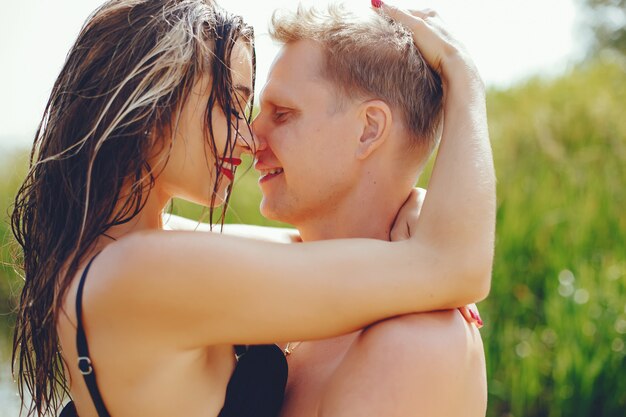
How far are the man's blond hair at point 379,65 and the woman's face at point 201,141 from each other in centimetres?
43

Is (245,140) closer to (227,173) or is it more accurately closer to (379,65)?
(227,173)

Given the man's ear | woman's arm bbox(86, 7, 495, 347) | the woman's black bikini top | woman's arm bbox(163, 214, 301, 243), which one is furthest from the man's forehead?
the woman's black bikini top

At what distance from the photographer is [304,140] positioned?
266 cm

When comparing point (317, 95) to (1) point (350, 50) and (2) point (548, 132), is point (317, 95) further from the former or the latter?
(2) point (548, 132)

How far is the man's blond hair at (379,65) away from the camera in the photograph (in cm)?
267

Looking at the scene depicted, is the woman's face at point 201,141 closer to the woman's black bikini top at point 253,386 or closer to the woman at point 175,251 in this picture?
the woman at point 175,251

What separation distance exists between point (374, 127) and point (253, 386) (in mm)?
951

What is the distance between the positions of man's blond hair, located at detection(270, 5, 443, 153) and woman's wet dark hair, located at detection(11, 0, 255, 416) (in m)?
0.51

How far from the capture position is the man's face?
105 inches

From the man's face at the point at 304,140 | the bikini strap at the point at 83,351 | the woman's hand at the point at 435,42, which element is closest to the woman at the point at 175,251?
the bikini strap at the point at 83,351

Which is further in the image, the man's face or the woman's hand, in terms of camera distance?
the man's face

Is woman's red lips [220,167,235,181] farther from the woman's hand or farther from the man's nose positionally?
the woman's hand

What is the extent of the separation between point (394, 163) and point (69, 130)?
3.52ft

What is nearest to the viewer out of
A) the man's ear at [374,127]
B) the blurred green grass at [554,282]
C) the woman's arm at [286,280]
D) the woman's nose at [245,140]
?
the woman's arm at [286,280]
